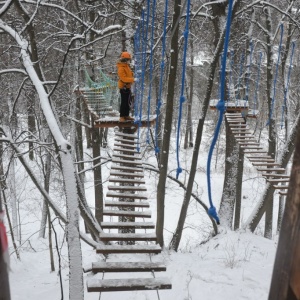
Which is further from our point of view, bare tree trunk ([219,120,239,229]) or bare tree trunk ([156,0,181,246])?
bare tree trunk ([219,120,239,229])

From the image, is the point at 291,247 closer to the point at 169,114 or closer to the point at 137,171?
the point at 137,171

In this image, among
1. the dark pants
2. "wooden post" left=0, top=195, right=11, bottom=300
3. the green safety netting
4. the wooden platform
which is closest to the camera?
"wooden post" left=0, top=195, right=11, bottom=300

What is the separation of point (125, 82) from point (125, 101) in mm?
418

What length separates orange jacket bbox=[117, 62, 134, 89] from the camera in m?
7.19

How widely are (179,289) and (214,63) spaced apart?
4.84m

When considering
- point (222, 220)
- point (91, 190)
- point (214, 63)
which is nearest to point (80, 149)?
point (91, 190)

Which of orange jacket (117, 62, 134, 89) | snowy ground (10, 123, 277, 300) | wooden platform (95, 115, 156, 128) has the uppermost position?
orange jacket (117, 62, 134, 89)

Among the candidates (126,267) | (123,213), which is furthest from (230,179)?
(126,267)

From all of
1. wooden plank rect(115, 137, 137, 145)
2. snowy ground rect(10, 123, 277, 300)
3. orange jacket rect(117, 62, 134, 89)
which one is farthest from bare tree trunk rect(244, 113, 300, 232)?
orange jacket rect(117, 62, 134, 89)

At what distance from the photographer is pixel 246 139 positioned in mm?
6902

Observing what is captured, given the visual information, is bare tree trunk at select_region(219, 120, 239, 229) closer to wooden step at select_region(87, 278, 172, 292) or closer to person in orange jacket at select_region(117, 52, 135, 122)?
person in orange jacket at select_region(117, 52, 135, 122)

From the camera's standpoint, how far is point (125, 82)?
24.3 ft

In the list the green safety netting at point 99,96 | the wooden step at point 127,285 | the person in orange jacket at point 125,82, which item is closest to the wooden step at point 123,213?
the wooden step at point 127,285

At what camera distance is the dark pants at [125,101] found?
24.3 feet
